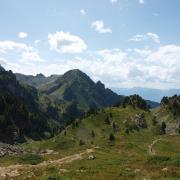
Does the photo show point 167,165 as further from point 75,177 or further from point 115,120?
point 115,120

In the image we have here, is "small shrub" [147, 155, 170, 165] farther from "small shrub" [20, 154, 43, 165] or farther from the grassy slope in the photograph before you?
"small shrub" [20, 154, 43, 165]

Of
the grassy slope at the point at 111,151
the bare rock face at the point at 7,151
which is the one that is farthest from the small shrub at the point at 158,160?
the bare rock face at the point at 7,151

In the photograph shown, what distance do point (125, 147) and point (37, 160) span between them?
95.2 feet

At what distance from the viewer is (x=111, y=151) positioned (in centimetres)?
8131

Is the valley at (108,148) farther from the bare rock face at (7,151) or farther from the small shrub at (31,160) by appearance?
the bare rock face at (7,151)

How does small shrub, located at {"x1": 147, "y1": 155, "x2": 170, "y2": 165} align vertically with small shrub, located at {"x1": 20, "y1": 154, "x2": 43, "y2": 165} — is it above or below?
above

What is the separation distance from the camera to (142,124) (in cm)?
16875

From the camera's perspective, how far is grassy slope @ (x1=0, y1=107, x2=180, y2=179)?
42469 millimetres

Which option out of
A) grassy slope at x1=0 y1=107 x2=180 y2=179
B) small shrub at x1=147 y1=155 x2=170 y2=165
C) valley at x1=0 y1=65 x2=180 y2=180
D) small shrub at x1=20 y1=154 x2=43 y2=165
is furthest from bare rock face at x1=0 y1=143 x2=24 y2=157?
small shrub at x1=147 y1=155 x2=170 y2=165

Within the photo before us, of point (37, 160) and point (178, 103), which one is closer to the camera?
point (37, 160)

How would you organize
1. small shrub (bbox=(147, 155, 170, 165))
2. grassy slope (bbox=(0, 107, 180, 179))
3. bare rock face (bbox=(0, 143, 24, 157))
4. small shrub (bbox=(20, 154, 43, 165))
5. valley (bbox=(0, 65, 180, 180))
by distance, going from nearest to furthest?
grassy slope (bbox=(0, 107, 180, 179)), valley (bbox=(0, 65, 180, 180)), small shrub (bbox=(147, 155, 170, 165)), small shrub (bbox=(20, 154, 43, 165)), bare rock face (bbox=(0, 143, 24, 157))

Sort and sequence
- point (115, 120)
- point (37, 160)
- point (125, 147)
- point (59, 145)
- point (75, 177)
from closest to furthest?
point (75, 177)
point (37, 160)
point (125, 147)
point (59, 145)
point (115, 120)

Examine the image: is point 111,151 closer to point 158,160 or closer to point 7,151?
point 158,160

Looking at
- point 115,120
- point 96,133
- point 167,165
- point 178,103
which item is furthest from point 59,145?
point 167,165
